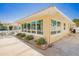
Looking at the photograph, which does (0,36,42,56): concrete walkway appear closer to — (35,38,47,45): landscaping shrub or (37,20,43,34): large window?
(35,38,47,45): landscaping shrub

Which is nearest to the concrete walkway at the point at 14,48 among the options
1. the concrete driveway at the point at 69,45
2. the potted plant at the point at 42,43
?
the potted plant at the point at 42,43

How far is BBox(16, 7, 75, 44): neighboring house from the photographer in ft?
10.3

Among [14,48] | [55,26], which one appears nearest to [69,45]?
[55,26]

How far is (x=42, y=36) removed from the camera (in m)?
3.20

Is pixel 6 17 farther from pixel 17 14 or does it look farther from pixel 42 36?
pixel 42 36

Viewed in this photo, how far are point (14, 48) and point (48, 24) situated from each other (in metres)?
0.63

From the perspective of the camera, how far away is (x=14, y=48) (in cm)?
321

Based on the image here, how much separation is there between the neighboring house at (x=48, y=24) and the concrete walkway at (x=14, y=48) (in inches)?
8.6

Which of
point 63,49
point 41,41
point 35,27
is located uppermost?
point 35,27

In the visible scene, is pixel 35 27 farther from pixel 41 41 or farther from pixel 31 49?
pixel 31 49

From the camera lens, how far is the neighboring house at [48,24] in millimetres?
3152

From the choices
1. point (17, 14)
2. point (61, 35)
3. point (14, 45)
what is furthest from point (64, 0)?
point (14, 45)

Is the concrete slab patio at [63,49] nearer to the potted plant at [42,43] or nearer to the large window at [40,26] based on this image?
the potted plant at [42,43]

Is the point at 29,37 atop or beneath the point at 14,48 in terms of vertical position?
atop
